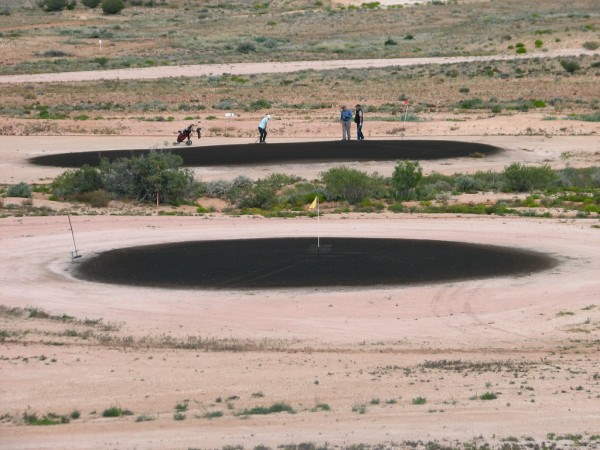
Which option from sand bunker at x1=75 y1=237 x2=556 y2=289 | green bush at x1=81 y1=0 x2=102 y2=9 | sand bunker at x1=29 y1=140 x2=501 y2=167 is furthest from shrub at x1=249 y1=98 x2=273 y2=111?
green bush at x1=81 y1=0 x2=102 y2=9

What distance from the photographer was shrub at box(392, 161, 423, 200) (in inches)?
1585

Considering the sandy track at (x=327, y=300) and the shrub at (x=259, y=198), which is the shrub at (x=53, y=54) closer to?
the shrub at (x=259, y=198)

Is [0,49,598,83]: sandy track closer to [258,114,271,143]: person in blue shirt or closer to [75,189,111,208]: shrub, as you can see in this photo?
[258,114,271,143]: person in blue shirt

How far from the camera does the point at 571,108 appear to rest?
65.5 metres

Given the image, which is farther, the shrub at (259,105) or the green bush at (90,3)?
the green bush at (90,3)

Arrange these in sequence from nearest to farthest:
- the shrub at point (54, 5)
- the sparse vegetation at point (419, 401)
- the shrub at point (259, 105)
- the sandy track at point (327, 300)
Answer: the sparse vegetation at point (419, 401) < the sandy track at point (327, 300) < the shrub at point (259, 105) < the shrub at point (54, 5)

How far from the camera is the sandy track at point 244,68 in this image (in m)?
86.7

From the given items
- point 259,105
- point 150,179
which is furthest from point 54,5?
point 150,179

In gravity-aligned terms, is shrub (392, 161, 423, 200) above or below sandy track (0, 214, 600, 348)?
above

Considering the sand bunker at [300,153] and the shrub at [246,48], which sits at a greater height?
the shrub at [246,48]

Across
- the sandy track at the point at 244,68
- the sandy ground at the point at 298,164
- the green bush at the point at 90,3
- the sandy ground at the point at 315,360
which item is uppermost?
the green bush at the point at 90,3

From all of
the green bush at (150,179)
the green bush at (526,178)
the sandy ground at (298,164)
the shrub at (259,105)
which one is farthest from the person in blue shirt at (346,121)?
the shrub at (259,105)

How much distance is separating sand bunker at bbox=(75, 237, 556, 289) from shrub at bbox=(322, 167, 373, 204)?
7.50 m

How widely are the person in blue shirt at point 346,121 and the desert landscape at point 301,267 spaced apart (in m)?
1.18
